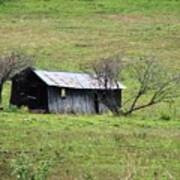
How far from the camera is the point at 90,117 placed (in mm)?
37125

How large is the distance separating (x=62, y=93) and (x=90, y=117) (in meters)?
5.57

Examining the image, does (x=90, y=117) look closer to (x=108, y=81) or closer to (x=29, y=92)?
(x=108, y=81)

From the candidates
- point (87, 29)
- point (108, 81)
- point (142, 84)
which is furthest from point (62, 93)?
point (87, 29)

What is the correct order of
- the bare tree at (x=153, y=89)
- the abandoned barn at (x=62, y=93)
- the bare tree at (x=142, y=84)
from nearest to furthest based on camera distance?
1. the abandoned barn at (x=62, y=93)
2. the bare tree at (x=142, y=84)
3. the bare tree at (x=153, y=89)

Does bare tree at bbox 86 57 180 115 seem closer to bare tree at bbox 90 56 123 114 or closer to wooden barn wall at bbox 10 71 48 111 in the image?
bare tree at bbox 90 56 123 114

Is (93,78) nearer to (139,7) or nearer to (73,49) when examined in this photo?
(73,49)

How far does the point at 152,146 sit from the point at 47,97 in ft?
41.1

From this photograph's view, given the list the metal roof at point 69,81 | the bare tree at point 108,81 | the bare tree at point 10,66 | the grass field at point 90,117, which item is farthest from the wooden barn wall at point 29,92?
the bare tree at point 108,81

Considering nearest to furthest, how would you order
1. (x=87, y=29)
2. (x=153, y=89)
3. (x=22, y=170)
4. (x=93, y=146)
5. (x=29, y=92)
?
(x=22, y=170) → (x=93, y=146) → (x=29, y=92) → (x=153, y=89) → (x=87, y=29)

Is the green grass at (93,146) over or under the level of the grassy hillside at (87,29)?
under

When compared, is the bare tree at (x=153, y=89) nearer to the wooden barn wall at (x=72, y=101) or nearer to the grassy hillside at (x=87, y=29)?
the wooden barn wall at (x=72, y=101)

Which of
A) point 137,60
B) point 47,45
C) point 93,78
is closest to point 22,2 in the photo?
point 47,45

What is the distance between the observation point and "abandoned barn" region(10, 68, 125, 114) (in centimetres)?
4203

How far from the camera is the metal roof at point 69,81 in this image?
4209 centimetres
